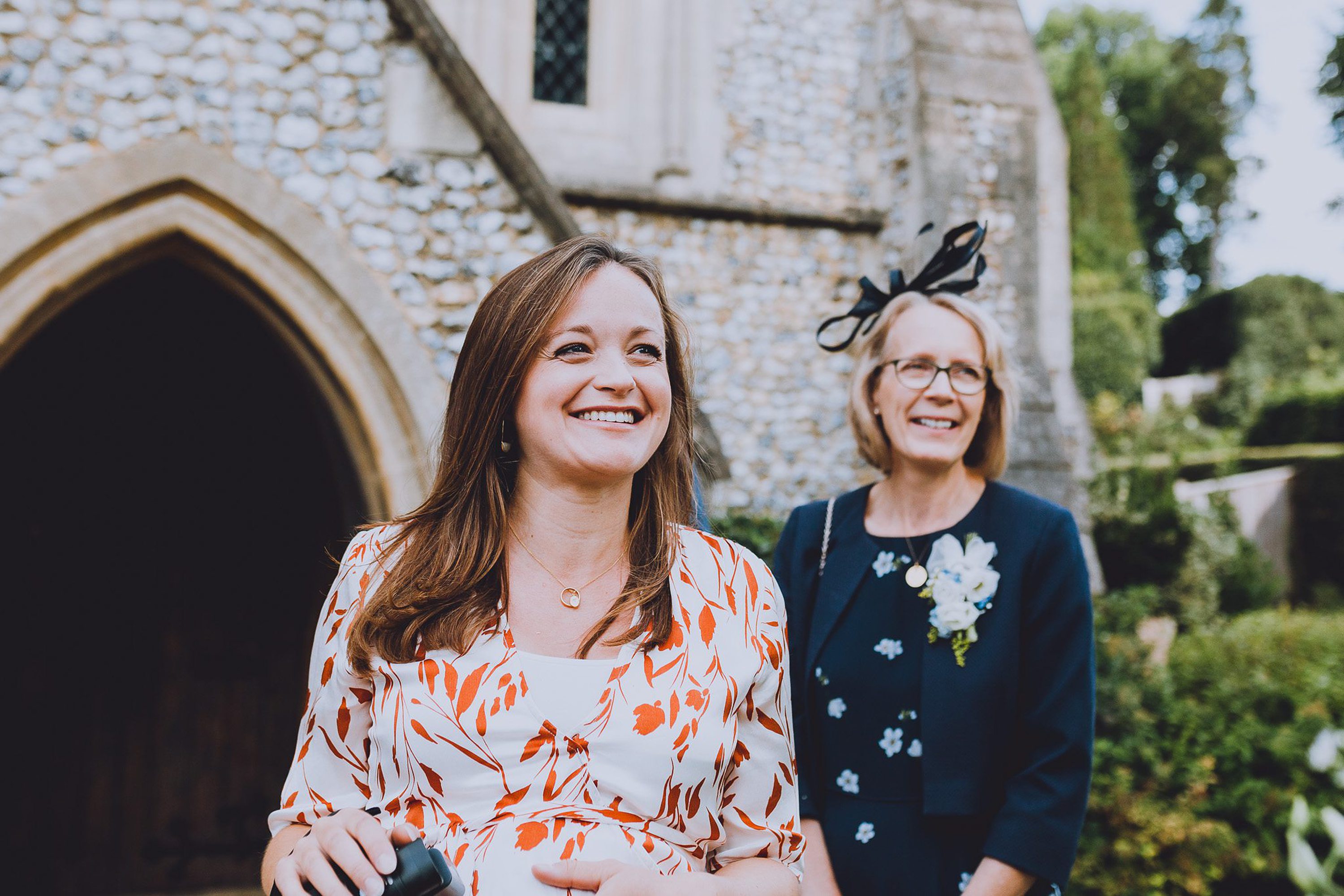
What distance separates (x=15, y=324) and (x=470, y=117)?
1913 mm

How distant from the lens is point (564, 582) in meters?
1.47

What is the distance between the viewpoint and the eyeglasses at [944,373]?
2.04m

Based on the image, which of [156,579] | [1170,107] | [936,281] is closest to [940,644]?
[936,281]

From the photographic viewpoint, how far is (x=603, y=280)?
1.46 m

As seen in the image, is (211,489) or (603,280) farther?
(211,489)

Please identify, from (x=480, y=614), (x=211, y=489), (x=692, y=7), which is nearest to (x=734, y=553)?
(x=480, y=614)

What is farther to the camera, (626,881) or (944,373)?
(944,373)

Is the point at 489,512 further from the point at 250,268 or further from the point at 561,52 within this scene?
the point at 561,52

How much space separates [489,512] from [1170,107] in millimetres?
31767

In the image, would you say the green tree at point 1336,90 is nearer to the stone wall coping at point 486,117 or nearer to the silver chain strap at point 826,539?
the stone wall coping at point 486,117

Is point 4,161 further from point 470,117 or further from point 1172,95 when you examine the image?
point 1172,95

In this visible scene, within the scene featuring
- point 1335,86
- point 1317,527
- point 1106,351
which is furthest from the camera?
point 1106,351

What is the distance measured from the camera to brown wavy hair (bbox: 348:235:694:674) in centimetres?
137

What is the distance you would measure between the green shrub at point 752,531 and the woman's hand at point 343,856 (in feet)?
11.1
